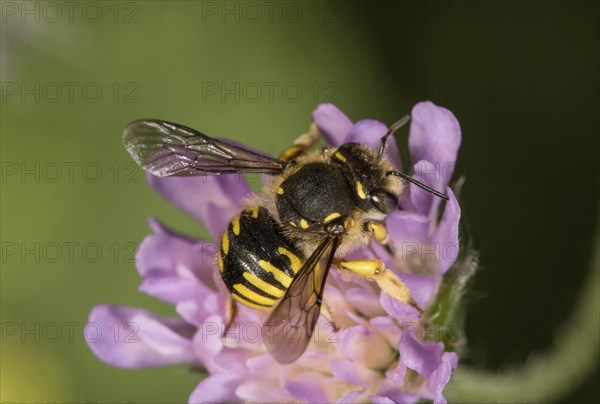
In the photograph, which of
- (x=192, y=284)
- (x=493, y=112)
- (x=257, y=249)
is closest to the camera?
(x=257, y=249)

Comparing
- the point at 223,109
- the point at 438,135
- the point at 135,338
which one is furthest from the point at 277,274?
the point at 223,109

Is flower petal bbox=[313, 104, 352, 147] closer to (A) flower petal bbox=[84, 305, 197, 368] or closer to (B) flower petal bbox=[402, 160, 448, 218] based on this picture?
(B) flower petal bbox=[402, 160, 448, 218]

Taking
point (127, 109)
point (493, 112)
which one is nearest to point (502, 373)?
point (493, 112)

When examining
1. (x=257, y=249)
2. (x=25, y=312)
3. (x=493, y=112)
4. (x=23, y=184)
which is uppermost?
(x=257, y=249)

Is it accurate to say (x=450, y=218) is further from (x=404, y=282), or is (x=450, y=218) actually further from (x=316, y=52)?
(x=316, y=52)

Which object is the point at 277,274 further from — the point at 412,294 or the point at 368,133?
the point at 368,133

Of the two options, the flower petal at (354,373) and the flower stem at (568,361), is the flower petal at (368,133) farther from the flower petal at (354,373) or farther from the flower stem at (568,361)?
the flower stem at (568,361)

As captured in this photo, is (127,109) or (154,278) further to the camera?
(127,109)

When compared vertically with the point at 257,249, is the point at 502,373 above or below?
below
